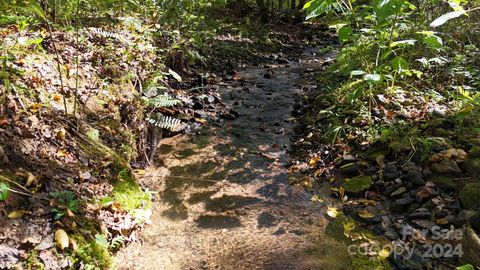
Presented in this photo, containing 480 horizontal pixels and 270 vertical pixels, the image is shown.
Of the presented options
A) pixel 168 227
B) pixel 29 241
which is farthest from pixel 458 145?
pixel 29 241

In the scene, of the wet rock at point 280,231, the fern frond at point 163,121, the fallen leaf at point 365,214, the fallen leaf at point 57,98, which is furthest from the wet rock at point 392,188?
the fallen leaf at point 57,98

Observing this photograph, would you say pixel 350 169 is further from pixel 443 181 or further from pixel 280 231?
pixel 280 231

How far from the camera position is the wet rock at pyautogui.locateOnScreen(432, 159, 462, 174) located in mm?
3922

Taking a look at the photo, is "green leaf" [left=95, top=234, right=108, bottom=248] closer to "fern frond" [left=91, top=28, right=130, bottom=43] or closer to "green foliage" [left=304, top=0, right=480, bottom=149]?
"green foliage" [left=304, top=0, right=480, bottom=149]

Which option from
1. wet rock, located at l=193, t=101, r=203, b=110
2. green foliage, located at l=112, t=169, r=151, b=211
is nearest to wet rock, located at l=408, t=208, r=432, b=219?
green foliage, located at l=112, t=169, r=151, b=211

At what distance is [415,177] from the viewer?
13.2 ft

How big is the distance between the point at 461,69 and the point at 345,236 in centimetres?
439

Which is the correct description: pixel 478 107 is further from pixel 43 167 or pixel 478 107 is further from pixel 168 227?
pixel 43 167

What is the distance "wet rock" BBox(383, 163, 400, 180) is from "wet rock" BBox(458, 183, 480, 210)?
2.35ft

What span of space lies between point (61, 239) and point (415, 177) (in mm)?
3657

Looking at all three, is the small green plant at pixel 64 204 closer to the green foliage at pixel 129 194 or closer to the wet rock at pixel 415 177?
the green foliage at pixel 129 194

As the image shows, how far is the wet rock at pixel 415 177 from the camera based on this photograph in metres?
3.97

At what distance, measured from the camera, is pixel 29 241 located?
8.96ft

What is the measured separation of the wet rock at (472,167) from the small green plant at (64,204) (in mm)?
4045
